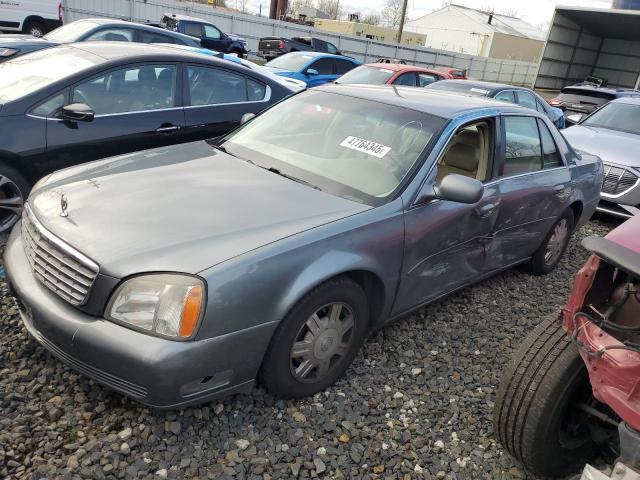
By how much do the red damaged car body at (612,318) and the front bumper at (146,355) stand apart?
129cm

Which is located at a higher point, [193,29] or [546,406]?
[546,406]

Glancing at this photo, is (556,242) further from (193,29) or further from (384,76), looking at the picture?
(193,29)

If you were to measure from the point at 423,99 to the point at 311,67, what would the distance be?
28.8ft

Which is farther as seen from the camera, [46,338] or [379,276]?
[379,276]

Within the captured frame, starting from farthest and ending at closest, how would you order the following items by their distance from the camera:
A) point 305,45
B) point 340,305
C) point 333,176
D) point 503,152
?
Result: point 305,45, point 503,152, point 333,176, point 340,305

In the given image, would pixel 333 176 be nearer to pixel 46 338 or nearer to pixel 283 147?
pixel 283 147

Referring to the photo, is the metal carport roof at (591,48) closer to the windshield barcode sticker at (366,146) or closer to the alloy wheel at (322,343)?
the windshield barcode sticker at (366,146)

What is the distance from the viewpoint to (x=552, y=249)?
476cm

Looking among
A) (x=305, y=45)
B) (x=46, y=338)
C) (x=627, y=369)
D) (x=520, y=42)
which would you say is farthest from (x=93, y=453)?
(x=520, y=42)

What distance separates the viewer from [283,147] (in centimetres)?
344

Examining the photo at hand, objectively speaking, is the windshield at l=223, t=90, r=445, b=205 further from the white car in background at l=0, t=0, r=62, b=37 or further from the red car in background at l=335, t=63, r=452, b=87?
the white car in background at l=0, t=0, r=62, b=37

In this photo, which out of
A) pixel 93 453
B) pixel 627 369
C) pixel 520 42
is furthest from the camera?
pixel 520 42

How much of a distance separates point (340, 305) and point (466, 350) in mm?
1248

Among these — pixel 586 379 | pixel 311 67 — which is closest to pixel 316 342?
pixel 586 379
